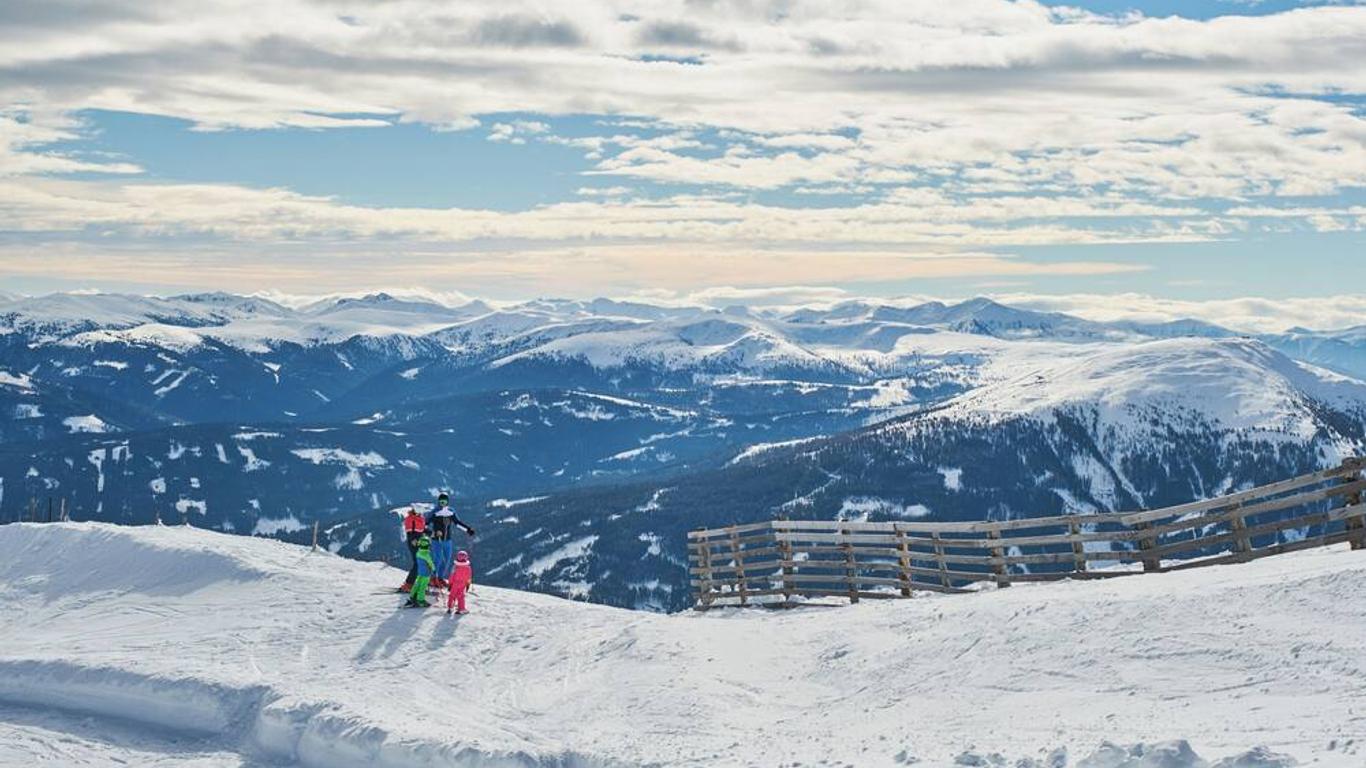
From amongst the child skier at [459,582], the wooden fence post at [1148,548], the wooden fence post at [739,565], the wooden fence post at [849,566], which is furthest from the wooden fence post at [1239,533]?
the child skier at [459,582]

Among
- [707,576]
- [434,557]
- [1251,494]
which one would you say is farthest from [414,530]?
[1251,494]

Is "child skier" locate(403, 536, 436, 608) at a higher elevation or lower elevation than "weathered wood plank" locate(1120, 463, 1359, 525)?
lower

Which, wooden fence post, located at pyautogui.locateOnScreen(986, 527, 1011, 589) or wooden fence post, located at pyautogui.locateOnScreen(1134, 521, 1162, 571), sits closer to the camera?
wooden fence post, located at pyautogui.locateOnScreen(1134, 521, 1162, 571)

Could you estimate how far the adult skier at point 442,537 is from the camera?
29.1 meters

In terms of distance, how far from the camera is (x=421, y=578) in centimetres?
2902

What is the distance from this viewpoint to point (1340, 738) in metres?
14.0

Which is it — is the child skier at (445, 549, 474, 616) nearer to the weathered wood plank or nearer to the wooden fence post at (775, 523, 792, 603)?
the wooden fence post at (775, 523, 792, 603)

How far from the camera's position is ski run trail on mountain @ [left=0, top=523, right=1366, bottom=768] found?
16359 mm

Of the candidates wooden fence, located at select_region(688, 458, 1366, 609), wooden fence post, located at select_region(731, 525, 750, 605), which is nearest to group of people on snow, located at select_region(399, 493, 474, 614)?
wooden fence, located at select_region(688, 458, 1366, 609)

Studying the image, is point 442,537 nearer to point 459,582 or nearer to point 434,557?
point 434,557

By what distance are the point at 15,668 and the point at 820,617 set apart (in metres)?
16.0

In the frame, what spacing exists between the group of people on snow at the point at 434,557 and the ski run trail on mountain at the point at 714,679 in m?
0.56

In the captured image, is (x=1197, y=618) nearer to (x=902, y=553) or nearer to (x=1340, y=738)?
(x=1340, y=738)

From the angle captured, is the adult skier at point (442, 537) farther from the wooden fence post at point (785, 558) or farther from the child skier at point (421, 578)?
the wooden fence post at point (785, 558)
